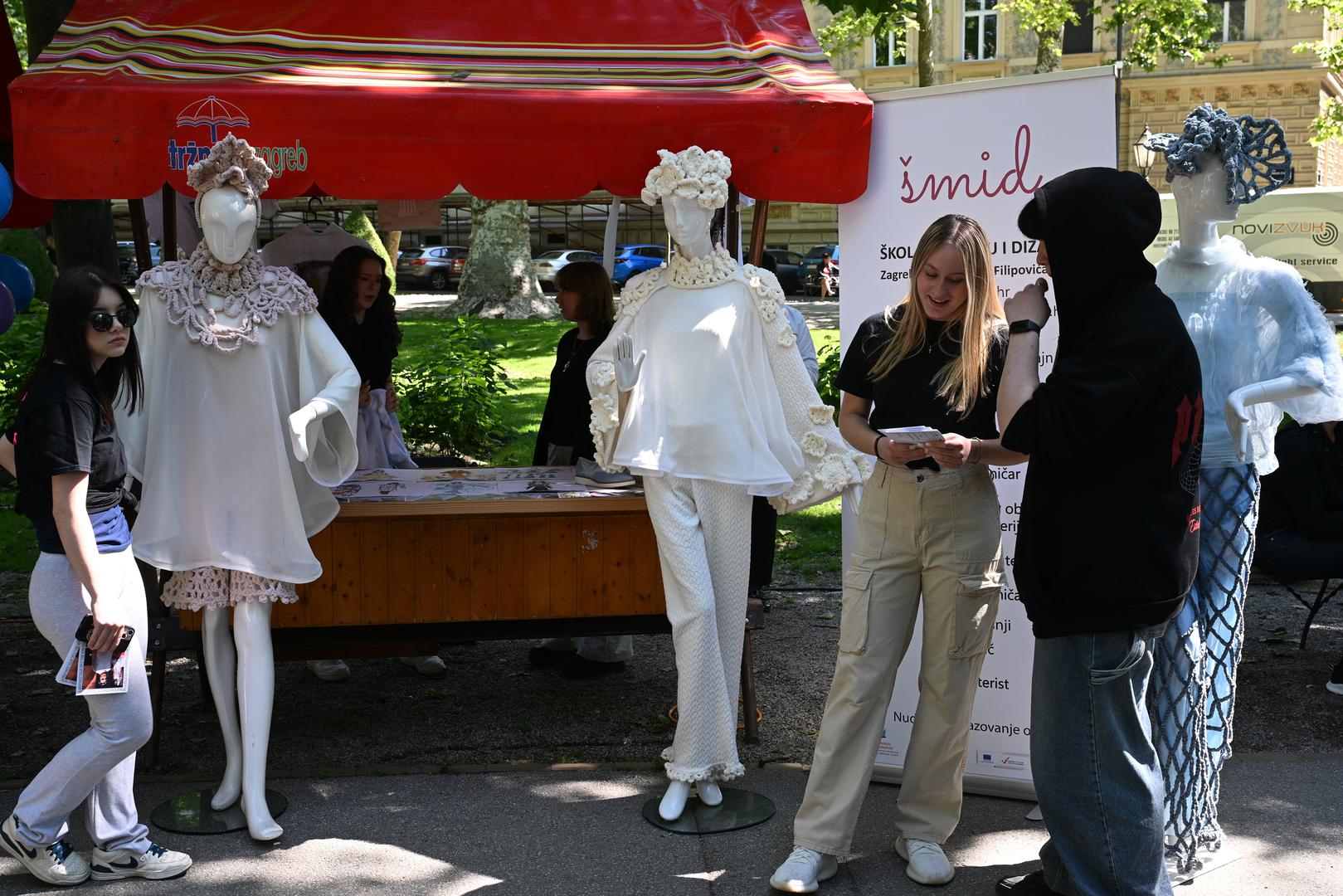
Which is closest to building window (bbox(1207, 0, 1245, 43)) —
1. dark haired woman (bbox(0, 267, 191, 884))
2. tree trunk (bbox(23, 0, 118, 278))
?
tree trunk (bbox(23, 0, 118, 278))

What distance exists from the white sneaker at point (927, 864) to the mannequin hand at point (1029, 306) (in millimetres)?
1539

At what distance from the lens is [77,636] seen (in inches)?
129

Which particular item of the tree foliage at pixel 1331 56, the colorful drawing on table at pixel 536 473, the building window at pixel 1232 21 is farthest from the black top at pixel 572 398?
the building window at pixel 1232 21

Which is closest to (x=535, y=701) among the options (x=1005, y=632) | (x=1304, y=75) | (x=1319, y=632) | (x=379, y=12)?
(x=1005, y=632)

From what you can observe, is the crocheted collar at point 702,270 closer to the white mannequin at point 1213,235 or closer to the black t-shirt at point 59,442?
the white mannequin at point 1213,235

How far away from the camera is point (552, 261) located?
24.9m

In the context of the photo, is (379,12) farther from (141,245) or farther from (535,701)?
(535,701)

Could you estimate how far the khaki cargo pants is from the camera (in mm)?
3350

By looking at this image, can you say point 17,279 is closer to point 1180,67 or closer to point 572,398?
point 572,398

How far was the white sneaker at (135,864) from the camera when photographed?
11.5ft

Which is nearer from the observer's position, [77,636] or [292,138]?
[77,636]

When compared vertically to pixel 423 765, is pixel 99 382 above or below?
above

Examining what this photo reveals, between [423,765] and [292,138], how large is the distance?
2.18m

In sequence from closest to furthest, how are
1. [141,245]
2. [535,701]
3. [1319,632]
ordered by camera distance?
[141,245] → [535,701] → [1319,632]
